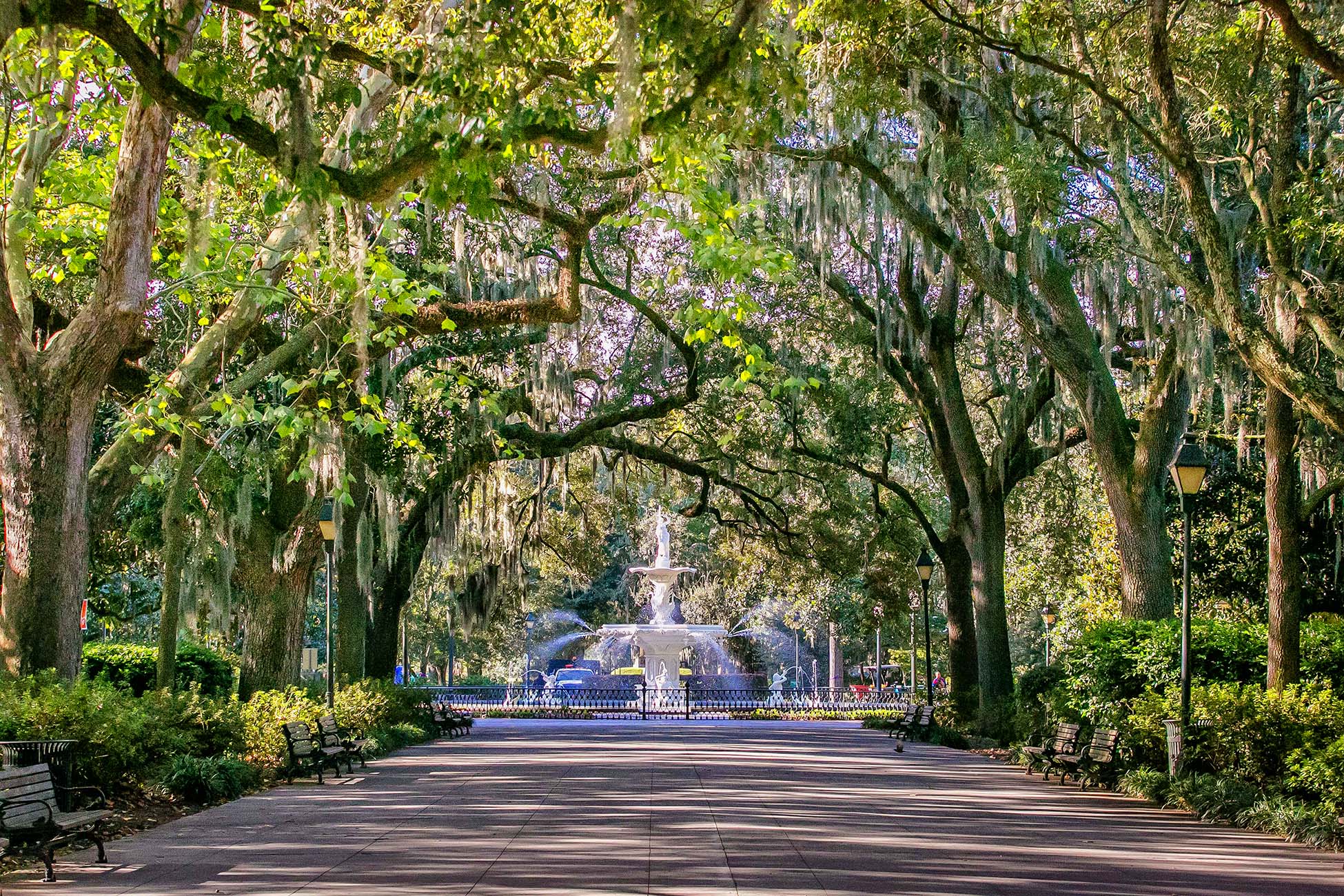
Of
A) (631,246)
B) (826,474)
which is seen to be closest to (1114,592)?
(826,474)

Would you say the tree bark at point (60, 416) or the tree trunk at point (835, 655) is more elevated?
the tree bark at point (60, 416)

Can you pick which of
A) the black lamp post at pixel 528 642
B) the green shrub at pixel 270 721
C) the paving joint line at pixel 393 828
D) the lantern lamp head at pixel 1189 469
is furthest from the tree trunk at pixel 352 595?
the black lamp post at pixel 528 642

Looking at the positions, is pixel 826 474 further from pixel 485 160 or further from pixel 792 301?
pixel 485 160

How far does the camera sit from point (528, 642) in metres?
57.2

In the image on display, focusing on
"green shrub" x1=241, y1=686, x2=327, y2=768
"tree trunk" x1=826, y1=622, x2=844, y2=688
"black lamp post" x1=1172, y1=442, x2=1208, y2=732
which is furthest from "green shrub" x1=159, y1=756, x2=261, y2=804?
"tree trunk" x1=826, y1=622, x2=844, y2=688

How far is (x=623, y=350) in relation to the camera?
27688 millimetres

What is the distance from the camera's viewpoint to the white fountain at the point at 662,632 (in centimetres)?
3947

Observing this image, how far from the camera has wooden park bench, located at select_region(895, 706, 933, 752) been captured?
2458cm

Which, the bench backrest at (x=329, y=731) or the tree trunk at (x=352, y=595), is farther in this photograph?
the tree trunk at (x=352, y=595)

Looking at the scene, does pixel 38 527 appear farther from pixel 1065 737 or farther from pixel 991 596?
pixel 991 596

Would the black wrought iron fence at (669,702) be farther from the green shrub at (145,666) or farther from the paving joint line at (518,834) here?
the paving joint line at (518,834)

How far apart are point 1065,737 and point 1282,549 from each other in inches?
165

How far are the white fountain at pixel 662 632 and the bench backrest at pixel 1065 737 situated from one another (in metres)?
21.8

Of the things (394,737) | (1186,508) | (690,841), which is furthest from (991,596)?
(690,841)
